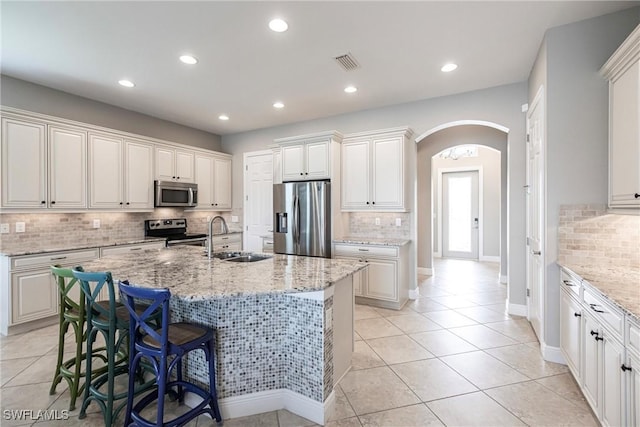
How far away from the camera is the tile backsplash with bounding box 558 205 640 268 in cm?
229

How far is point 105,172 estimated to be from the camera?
162 inches

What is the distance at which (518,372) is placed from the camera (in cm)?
245

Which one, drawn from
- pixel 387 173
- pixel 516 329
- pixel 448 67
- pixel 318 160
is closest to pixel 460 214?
pixel 387 173

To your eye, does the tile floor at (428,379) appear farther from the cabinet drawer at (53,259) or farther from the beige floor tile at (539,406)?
the cabinet drawer at (53,259)

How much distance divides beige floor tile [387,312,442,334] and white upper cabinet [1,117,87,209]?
4255mm

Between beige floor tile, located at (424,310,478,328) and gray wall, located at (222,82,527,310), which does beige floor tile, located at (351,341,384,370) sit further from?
gray wall, located at (222,82,527,310)

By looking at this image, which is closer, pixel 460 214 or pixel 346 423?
pixel 346 423

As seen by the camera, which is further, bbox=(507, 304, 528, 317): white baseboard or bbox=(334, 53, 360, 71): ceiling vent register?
bbox=(507, 304, 528, 317): white baseboard

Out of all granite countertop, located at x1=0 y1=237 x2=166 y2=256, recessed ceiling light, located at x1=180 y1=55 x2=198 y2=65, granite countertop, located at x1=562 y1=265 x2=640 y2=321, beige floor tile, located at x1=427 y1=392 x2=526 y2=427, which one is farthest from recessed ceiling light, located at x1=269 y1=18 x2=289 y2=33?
granite countertop, located at x1=0 y1=237 x2=166 y2=256

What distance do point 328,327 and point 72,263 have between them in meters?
3.43

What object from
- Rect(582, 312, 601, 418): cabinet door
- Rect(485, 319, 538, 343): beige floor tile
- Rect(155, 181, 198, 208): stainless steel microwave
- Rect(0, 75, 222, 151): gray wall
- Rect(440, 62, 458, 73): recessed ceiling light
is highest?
Rect(440, 62, 458, 73): recessed ceiling light

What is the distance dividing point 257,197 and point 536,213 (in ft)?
14.0

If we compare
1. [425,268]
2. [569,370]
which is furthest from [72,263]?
[425,268]

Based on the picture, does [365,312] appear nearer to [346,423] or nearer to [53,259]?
[346,423]
